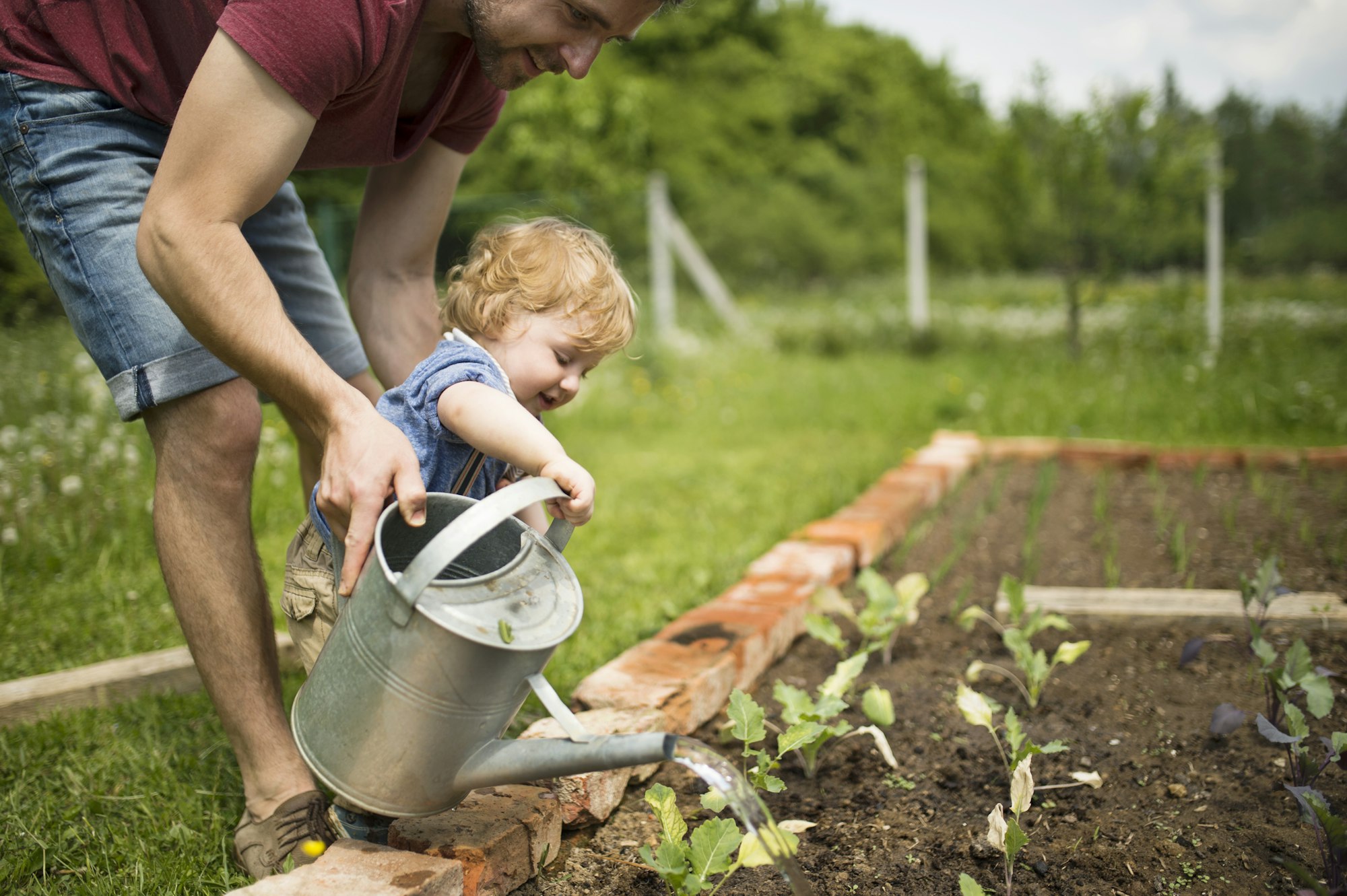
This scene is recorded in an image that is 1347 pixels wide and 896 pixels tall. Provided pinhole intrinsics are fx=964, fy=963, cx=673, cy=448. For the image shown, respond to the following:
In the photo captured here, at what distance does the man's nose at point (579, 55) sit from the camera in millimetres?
1651

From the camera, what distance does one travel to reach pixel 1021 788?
1.47 meters

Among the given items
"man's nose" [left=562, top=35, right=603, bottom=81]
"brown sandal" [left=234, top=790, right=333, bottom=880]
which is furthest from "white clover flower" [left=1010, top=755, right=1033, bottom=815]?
"man's nose" [left=562, top=35, right=603, bottom=81]

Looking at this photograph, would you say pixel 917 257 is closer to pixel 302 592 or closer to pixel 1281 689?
pixel 1281 689

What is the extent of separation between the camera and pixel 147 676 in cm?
221

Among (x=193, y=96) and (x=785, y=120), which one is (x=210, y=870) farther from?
(x=785, y=120)

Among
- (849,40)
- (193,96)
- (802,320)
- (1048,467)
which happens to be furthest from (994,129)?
(849,40)

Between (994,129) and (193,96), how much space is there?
24.0 feet

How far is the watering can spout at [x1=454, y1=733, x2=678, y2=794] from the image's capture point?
119 cm

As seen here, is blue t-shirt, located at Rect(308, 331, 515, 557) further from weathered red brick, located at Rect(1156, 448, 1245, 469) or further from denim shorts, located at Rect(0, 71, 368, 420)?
weathered red brick, located at Rect(1156, 448, 1245, 469)

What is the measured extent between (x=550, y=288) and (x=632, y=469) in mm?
2850

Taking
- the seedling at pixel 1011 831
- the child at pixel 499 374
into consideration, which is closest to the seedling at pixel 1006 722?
the seedling at pixel 1011 831

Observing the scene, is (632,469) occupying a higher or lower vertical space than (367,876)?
lower

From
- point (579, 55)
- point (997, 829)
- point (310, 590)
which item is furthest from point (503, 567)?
point (579, 55)

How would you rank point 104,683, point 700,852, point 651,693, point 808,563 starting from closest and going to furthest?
1. point 700,852
2. point 651,693
3. point 104,683
4. point 808,563
